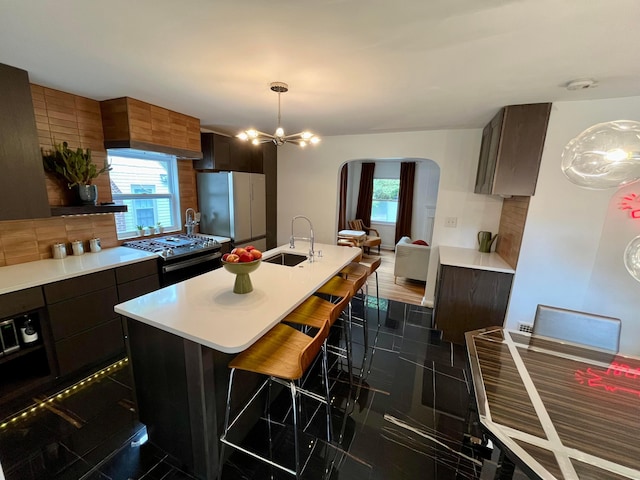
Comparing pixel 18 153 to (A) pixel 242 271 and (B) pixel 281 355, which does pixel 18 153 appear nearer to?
(A) pixel 242 271

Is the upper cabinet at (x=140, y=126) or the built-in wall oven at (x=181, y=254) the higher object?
the upper cabinet at (x=140, y=126)

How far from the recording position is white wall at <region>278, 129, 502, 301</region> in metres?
3.33

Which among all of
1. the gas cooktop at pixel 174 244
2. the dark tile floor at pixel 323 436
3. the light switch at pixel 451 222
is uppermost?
the light switch at pixel 451 222

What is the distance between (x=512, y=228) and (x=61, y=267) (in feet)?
14.0

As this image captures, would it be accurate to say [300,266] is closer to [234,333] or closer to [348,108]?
[234,333]

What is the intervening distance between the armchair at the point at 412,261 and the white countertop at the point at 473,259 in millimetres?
1005

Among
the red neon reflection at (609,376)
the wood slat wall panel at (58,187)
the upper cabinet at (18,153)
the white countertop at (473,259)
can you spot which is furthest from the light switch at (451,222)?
the upper cabinet at (18,153)

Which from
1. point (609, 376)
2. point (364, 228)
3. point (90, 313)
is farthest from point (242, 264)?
point (364, 228)

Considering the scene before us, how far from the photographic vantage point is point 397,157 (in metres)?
3.69

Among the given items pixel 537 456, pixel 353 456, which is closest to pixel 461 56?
pixel 537 456

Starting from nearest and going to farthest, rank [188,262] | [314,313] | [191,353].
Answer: [191,353] < [314,313] < [188,262]

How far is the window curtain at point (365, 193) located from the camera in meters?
7.23

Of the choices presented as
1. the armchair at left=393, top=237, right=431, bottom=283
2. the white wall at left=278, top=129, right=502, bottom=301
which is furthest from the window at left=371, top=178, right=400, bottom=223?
the white wall at left=278, top=129, right=502, bottom=301

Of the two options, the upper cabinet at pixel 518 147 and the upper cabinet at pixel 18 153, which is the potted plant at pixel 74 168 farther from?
the upper cabinet at pixel 518 147
